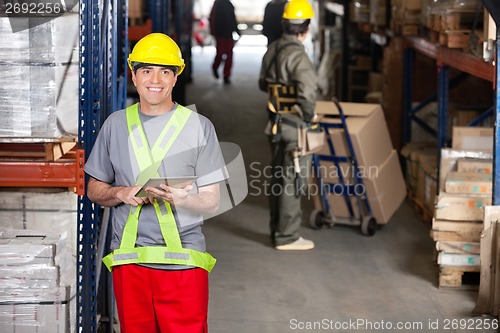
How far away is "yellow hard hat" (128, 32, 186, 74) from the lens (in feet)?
16.2

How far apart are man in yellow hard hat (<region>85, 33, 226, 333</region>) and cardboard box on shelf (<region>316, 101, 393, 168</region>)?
4975mm

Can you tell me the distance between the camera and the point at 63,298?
18.0ft

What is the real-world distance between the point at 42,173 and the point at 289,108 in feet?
13.7

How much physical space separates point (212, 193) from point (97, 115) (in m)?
1.55

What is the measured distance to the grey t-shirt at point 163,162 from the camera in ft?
16.2

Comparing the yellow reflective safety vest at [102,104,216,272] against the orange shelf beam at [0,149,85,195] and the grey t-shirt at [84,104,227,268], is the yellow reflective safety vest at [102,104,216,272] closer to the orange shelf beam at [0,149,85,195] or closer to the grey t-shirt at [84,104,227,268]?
the grey t-shirt at [84,104,227,268]

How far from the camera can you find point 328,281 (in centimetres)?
883

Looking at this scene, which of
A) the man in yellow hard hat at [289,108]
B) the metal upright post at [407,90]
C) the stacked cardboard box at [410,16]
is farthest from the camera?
the metal upright post at [407,90]

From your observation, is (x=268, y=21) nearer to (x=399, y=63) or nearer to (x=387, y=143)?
(x=399, y=63)

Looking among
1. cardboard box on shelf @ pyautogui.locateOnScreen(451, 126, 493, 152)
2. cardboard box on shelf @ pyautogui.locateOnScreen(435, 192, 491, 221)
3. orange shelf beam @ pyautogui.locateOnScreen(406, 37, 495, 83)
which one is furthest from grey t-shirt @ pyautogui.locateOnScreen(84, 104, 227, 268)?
cardboard box on shelf @ pyautogui.locateOnScreen(451, 126, 493, 152)

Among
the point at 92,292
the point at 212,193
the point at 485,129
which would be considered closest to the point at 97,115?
the point at 92,292

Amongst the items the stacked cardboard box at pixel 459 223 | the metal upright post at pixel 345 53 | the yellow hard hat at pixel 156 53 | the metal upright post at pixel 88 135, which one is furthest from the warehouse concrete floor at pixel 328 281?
the metal upright post at pixel 345 53

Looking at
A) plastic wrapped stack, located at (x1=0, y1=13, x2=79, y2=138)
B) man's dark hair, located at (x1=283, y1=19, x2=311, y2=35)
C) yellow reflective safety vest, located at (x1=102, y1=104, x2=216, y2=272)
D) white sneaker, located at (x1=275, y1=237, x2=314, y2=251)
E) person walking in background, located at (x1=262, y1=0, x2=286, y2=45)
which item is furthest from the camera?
person walking in background, located at (x1=262, y1=0, x2=286, y2=45)

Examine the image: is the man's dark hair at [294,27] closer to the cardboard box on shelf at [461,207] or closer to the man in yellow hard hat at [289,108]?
the man in yellow hard hat at [289,108]
